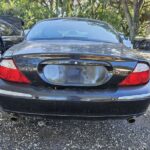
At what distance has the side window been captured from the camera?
8.45m

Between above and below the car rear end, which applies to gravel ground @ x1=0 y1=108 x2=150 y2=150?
below

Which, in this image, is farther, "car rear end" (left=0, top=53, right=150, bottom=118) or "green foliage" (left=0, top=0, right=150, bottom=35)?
"green foliage" (left=0, top=0, right=150, bottom=35)

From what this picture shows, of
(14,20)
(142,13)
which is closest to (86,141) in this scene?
(14,20)

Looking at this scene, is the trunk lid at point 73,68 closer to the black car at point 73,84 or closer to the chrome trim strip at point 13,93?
the black car at point 73,84

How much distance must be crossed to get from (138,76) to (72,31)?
1.70 m

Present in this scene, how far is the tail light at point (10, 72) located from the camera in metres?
3.98

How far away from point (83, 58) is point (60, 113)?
0.61m

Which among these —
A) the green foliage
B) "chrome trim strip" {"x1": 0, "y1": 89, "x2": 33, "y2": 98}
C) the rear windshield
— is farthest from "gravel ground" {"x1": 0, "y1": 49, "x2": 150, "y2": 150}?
Result: the green foliage

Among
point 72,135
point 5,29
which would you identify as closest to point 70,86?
point 72,135

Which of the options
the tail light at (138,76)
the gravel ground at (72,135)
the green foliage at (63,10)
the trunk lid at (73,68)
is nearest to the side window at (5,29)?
the gravel ground at (72,135)

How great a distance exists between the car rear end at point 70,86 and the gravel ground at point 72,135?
0.27 metres

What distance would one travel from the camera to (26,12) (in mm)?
19094

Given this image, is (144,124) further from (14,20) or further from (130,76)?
(14,20)

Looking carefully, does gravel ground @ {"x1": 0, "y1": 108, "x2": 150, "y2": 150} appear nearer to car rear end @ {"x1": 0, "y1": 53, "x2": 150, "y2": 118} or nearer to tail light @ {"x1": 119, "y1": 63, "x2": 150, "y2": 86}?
car rear end @ {"x1": 0, "y1": 53, "x2": 150, "y2": 118}
